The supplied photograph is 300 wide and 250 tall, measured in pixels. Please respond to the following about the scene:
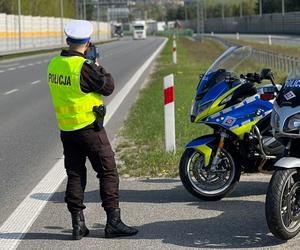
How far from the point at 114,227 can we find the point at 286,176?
1.48 meters

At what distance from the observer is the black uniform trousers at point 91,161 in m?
5.39

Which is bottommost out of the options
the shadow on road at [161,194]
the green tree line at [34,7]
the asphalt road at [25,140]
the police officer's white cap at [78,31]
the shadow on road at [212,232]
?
the shadow on road at [212,232]

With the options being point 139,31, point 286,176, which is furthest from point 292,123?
point 139,31

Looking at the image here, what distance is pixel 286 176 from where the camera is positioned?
16.4ft

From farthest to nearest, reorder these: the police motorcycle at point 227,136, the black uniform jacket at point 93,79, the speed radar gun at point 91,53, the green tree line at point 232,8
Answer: the green tree line at point 232,8, the police motorcycle at point 227,136, the speed radar gun at point 91,53, the black uniform jacket at point 93,79

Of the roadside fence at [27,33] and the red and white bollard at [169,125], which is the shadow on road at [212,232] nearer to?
the red and white bollard at [169,125]

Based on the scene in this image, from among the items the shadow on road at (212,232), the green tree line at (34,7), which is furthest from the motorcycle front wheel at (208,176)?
the green tree line at (34,7)

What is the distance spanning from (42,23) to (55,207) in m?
70.7

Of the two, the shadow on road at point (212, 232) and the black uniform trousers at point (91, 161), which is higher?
the black uniform trousers at point (91, 161)

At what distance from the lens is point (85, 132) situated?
5371mm

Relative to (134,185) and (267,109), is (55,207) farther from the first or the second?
(267,109)

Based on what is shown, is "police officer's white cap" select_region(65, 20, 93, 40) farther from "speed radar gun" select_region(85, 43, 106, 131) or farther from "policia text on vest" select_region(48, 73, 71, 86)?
"policia text on vest" select_region(48, 73, 71, 86)

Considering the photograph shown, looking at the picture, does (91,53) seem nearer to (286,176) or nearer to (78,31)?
(78,31)

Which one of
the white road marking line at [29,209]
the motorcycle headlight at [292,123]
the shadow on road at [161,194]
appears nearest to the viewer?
the motorcycle headlight at [292,123]
